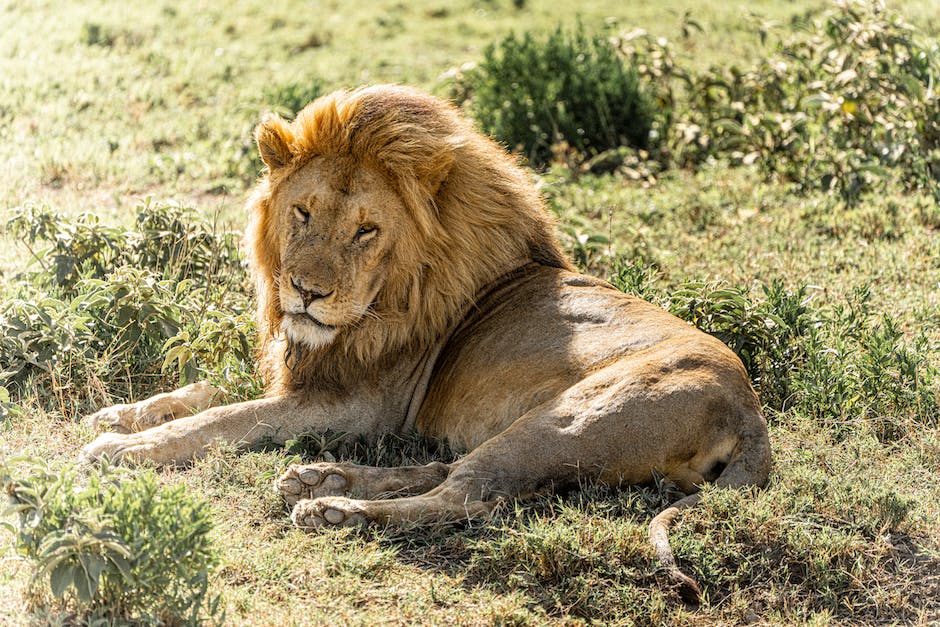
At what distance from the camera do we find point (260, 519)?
3795 mm

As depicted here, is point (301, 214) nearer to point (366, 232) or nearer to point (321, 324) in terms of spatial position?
point (366, 232)

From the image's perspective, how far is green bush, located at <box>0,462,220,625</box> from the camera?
9.42ft

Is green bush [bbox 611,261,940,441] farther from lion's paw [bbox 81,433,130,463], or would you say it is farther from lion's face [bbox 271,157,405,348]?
lion's paw [bbox 81,433,130,463]

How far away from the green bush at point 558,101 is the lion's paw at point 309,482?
191 inches

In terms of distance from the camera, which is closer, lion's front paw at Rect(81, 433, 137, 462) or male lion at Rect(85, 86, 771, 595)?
male lion at Rect(85, 86, 771, 595)

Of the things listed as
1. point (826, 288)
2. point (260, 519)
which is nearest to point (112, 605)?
point (260, 519)

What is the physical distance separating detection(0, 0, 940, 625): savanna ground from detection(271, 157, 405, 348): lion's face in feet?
1.81

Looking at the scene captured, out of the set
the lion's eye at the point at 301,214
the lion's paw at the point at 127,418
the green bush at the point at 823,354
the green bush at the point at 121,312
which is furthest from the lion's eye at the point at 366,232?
the green bush at the point at 823,354

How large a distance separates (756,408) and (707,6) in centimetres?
911

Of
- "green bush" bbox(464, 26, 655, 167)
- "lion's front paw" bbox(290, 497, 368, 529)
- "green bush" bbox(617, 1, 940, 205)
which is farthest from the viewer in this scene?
"green bush" bbox(464, 26, 655, 167)

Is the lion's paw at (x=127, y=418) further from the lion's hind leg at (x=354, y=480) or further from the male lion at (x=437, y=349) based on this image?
the lion's hind leg at (x=354, y=480)

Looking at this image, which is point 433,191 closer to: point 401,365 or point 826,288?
point 401,365

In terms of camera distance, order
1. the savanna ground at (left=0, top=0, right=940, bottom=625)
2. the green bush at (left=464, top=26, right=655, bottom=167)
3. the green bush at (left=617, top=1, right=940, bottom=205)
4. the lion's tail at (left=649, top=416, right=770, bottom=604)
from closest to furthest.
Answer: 1. the savanna ground at (left=0, top=0, right=940, bottom=625)
2. the lion's tail at (left=649, top=416, right=770, bottom=604)
3. the green bush at (left=617, top=1, right=940, bottom=205)
4. the green bush at (left=464, top=26, right=655, bottom=167)

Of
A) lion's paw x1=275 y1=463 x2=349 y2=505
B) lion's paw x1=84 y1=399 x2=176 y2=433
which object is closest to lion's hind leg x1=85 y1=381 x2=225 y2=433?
lion's paw x1=84 y1=399 x2=176 y2=433
